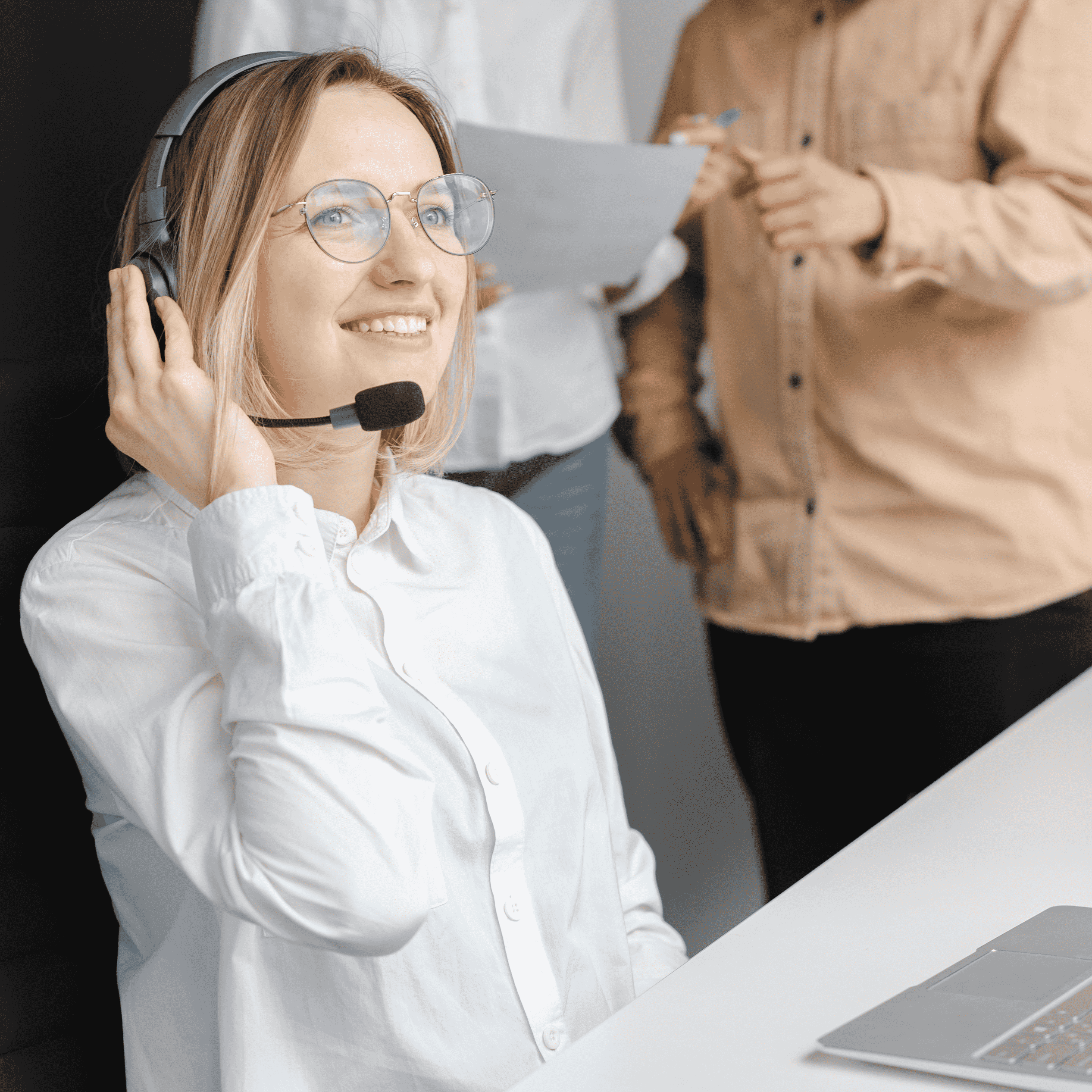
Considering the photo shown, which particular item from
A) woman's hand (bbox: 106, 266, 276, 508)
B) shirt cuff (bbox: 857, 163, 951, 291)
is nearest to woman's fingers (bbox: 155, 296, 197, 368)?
woman's hand (bbox: 106, 266, 276, 508)

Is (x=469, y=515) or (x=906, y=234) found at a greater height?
(x=906, y=234)

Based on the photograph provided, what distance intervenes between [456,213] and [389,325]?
106 millimetres

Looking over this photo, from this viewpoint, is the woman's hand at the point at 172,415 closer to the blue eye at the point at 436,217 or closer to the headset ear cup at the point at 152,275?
the headset ear cup at the point at 152,275

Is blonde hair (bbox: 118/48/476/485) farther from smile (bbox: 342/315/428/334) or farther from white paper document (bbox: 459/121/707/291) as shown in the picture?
white paper document (bbox: 459/121/707/291)

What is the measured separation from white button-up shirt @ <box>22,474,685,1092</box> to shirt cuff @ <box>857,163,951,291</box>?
69 cm

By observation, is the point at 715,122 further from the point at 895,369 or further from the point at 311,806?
the point at 311,806

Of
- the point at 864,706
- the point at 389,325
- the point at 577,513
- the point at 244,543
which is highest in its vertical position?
the point at 389,325

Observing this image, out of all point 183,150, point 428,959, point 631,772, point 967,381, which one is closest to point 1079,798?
point 428,959

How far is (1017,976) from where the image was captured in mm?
685

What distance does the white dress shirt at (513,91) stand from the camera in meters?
1.25

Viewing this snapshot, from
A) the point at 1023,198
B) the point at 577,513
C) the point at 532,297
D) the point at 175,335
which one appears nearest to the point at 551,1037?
the point at 175,335

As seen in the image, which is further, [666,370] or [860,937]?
[666,370]

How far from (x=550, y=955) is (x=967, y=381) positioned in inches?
35.5

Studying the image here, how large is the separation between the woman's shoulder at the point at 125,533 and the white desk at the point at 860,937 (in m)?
0.44
